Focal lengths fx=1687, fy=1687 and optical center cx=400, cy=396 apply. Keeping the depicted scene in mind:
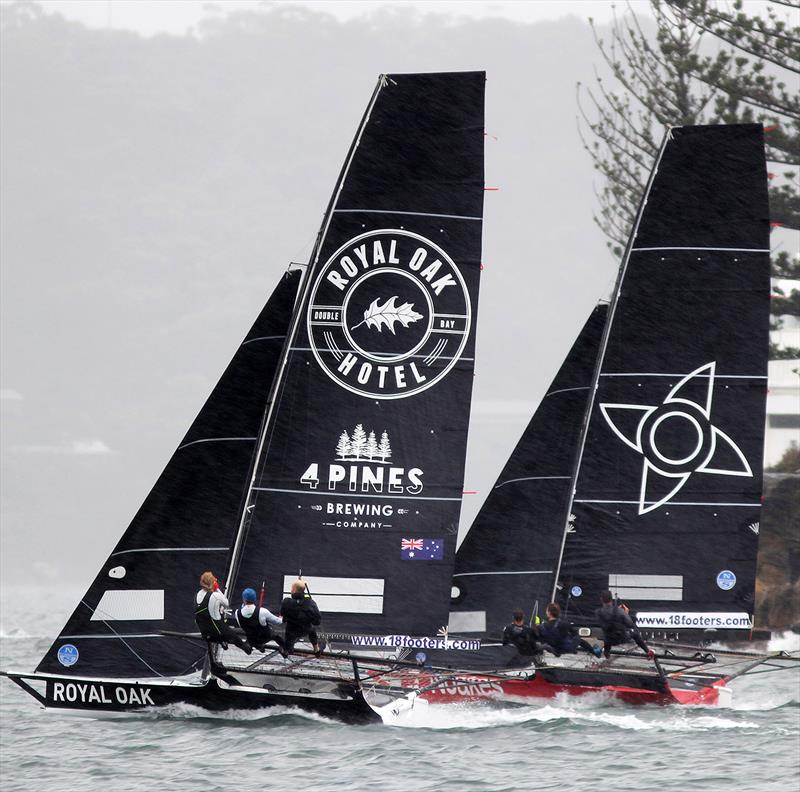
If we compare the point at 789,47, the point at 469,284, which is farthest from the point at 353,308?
the point at 789,47

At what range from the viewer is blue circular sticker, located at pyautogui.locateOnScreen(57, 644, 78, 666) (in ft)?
66.8

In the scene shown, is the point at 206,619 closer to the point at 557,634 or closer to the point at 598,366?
the point at 557,634

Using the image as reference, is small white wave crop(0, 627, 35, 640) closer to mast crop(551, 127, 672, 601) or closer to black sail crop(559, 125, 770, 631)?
mast crop(551, 127, 672, 601)

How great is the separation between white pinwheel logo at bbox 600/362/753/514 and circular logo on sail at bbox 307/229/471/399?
341 cm

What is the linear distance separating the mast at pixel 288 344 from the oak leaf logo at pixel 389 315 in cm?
78

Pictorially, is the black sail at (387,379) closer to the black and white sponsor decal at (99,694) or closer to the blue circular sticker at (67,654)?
the black and white sponsor decal at (99,694)

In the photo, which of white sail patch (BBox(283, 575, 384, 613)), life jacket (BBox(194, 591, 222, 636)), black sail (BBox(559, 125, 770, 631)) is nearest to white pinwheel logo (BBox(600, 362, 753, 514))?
black sail (BBox(559, 125, 770, 631))

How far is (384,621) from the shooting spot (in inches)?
835

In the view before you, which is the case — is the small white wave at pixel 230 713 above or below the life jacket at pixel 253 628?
below

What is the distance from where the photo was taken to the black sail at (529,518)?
2475 cm

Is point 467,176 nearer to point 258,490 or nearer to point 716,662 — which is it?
point 258,490

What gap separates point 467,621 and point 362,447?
4481 millimetres

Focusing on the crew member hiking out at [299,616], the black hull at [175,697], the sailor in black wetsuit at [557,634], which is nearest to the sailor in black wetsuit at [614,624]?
the sailor in black wetsuit at [557,634]

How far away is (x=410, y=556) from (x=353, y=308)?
10.5 feet
